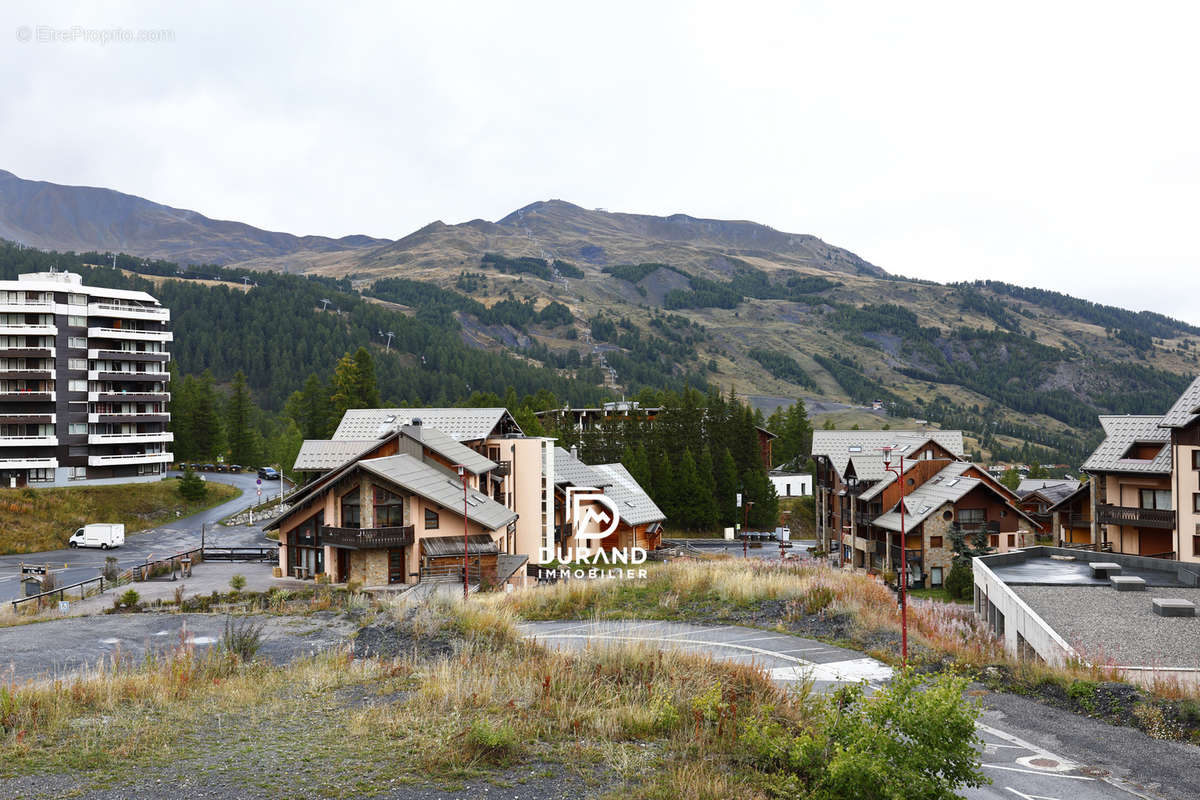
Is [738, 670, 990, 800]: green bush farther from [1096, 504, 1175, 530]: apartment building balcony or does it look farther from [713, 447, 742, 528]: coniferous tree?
[713, 447, 742, 528]: coniferous tree

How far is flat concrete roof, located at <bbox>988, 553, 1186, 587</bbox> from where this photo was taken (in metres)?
30.5

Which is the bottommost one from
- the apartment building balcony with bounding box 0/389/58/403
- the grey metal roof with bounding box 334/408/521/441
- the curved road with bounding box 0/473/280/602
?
the curved road with bounding box 0/473/280/602

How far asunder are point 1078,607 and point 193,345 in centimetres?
19795

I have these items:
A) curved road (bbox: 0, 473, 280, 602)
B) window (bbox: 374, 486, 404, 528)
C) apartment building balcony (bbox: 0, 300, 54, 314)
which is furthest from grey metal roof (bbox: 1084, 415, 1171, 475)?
apartment building balcony (bbox: 0, 300, 54, 314)

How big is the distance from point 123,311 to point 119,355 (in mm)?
4871

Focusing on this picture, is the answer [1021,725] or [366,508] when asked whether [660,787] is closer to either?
[1021,725]

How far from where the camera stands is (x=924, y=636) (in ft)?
67.3

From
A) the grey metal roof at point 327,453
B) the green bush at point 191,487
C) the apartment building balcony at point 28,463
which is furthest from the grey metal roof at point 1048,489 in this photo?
the apartment building balcony at point 28,463

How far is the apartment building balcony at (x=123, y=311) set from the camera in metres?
73.7

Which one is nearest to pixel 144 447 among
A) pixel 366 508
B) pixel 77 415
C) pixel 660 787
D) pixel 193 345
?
pixel 77 415

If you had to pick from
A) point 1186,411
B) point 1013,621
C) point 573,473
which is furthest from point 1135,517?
point 573,473

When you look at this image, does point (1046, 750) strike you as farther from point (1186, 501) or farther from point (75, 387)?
point (75, 387)

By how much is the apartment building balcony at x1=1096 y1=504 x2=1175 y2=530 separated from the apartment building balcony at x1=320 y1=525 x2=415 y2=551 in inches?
1816

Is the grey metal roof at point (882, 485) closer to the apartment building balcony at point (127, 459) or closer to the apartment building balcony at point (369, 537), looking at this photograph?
the apartment building balcony at point (369, 537)
